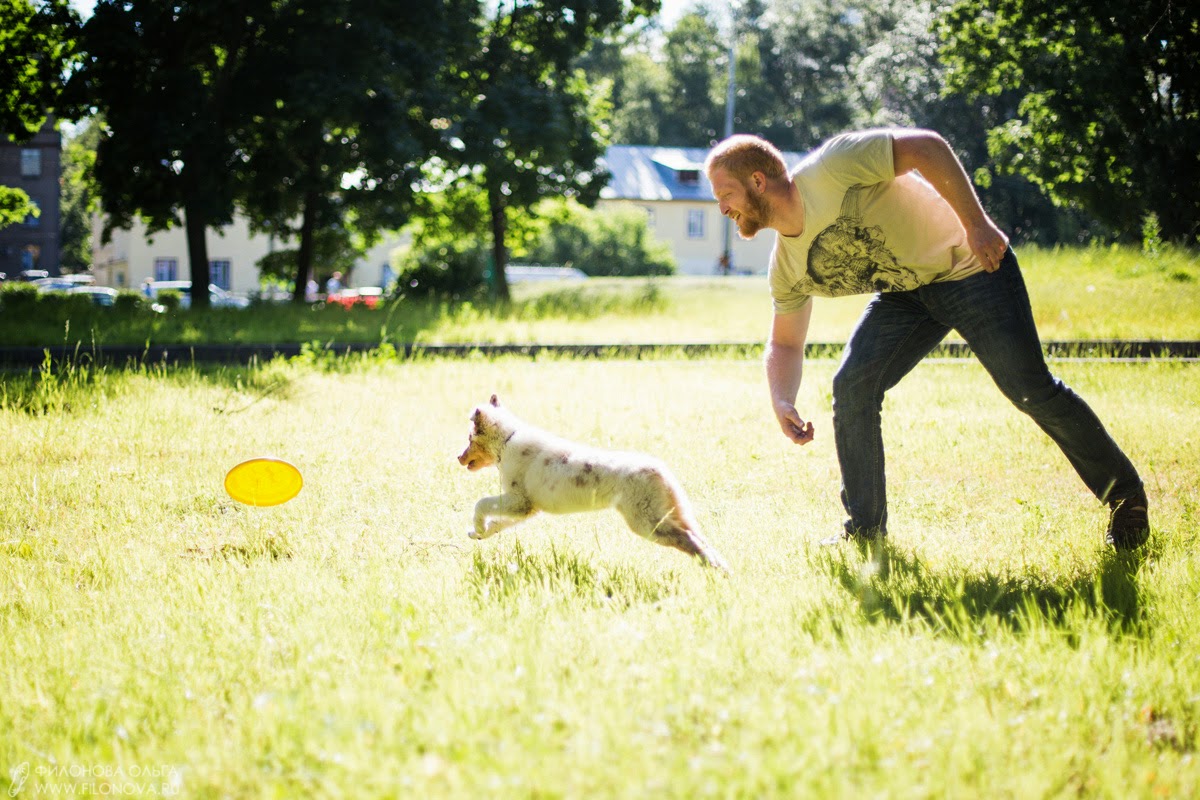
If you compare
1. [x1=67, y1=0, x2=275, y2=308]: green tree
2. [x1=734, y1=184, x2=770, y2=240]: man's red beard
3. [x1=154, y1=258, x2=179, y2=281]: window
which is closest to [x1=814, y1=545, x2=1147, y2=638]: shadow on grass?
[x1=734, y1=184, x2=770, y2=240]: man's red beard

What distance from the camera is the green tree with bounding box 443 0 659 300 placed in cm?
2352

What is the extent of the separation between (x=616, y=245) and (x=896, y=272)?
147ft

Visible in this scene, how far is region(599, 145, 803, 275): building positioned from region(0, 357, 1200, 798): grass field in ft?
179

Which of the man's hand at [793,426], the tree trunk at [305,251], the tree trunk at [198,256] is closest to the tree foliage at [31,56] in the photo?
the tree trunk at [198,256]

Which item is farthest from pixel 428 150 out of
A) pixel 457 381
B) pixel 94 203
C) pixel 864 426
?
pixel 864 426

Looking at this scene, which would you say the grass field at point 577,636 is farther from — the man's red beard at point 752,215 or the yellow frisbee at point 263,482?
the man's red beard at point 752,215

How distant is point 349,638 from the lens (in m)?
3.12

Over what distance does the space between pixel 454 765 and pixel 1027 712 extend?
60.6 inches

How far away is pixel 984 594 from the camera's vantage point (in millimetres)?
3598

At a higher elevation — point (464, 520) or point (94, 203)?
point (94, 203)

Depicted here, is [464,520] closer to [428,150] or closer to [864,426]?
[864,426]

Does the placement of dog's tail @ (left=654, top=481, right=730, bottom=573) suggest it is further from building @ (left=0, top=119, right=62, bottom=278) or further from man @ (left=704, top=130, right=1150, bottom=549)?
building @ (left=0, top=119, right=62, bottom=278)

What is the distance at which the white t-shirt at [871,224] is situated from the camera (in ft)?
13.0

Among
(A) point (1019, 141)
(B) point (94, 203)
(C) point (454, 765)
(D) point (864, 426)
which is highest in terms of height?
(A) point (1019, 141)
